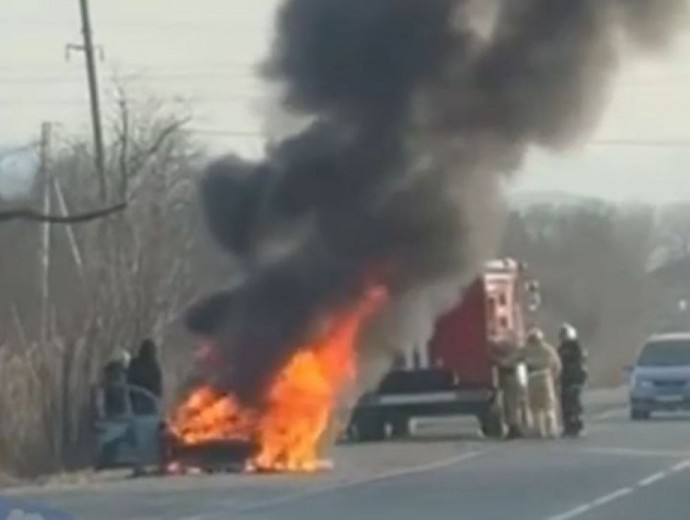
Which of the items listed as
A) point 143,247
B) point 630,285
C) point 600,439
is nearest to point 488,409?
point 600,439

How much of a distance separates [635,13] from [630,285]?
7155 centimetres

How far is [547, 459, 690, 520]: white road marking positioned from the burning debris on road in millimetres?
4869

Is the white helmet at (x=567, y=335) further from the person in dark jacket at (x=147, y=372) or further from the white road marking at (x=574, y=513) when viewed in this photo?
the white road marking at (x=574, y=513)

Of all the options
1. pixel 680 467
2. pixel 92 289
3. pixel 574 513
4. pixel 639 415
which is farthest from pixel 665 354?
pixel 574 513

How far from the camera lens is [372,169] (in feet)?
114

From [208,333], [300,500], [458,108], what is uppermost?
[458,108]

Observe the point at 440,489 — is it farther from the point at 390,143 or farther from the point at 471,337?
the point at 471,337

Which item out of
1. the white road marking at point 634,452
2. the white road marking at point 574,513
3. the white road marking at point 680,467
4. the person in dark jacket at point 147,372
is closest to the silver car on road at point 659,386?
the white road marking at point 634,452

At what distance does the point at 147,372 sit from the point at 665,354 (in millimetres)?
19380

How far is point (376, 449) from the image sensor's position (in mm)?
38469

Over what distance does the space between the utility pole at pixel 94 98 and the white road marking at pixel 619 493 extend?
14843 millimetres

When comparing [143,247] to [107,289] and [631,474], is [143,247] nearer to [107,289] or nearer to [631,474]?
[107,289]

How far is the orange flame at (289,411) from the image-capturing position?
3278 centimetres

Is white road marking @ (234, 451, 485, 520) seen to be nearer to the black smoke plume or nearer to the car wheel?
the black smoke plume
